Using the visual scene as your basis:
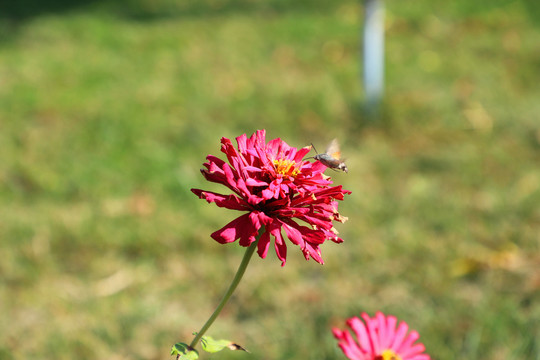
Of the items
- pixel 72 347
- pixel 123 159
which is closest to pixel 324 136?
pixel 123 159

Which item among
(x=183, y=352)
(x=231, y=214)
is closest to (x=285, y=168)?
(x=183, y=352)

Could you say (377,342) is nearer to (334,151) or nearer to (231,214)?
(334,151)

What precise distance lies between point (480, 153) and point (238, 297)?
1.84 m

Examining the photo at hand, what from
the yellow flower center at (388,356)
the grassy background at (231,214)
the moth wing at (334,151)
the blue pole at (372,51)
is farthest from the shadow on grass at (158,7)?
the yellow flower center at (388,356)

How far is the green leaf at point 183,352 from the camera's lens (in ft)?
3.30

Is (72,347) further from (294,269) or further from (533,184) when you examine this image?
(533,184)

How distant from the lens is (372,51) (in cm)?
370

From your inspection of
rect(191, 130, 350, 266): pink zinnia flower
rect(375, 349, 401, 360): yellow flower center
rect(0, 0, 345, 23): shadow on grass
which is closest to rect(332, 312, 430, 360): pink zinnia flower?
rect(375, 349, 401, 360): yellow flower center

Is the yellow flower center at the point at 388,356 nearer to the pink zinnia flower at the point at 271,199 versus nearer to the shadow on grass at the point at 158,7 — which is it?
the pink zinnia flower at the point at 271,199

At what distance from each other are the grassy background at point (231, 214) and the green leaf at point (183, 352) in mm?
1023

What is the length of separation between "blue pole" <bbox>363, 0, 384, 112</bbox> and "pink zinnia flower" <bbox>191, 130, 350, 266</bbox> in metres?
2.77

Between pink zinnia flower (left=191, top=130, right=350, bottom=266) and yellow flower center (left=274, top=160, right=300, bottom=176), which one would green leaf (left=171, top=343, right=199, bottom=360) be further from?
yellow flower center (left=274, top=160, right=300, bottom=176)

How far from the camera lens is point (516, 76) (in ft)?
14.7

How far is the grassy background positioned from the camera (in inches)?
87.4
